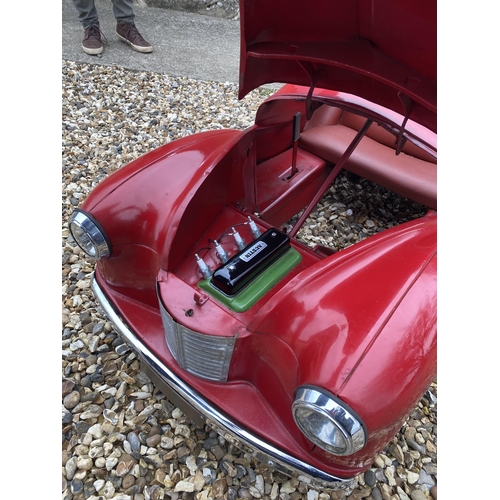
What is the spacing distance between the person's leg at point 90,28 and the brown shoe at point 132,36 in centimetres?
23

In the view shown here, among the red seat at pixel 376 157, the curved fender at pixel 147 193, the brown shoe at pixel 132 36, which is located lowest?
the red seat at pixel 376 157

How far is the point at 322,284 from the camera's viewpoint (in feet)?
4.30

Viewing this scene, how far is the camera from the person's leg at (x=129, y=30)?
4160 millimetres

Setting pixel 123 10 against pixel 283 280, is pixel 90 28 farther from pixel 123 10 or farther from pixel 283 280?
pixel 283 280

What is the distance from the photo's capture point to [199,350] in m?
1.37

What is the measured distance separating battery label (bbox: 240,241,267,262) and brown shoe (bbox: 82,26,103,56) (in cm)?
349

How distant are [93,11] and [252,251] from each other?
3.67 m

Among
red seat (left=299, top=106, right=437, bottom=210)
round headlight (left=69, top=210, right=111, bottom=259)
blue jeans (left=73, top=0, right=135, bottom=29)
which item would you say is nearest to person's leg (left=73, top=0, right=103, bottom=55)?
blue jeans (left=73, top=0, right=135, bottom=29)

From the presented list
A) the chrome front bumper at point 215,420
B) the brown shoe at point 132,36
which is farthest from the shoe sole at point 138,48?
the chrome front bumper at point 215,420

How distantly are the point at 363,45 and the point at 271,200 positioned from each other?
1.02 m

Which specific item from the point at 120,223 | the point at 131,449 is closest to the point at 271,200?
the point at 120,223

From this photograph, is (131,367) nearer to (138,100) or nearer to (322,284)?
(322,284)

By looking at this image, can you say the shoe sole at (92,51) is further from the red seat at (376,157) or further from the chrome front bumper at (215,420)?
the chrome front bumper at (215,420)

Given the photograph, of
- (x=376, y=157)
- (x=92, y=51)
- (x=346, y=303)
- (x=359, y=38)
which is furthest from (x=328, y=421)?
(x=92, y=51)
